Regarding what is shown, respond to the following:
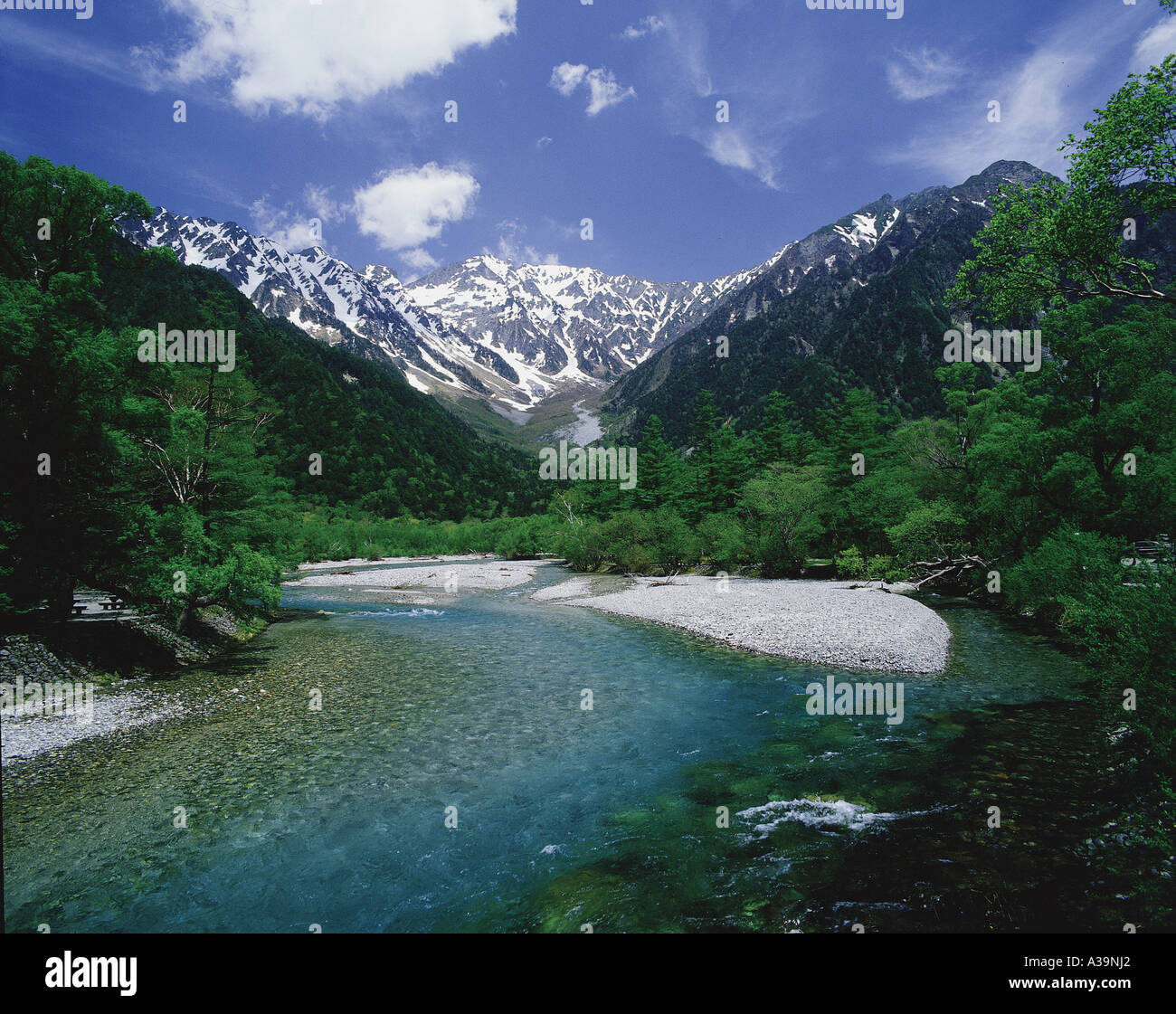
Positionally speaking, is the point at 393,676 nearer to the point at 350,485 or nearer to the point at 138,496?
the point at 138,496

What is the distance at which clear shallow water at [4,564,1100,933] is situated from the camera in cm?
692

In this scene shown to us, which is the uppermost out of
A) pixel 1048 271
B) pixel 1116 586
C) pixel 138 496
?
pixel 1048 271

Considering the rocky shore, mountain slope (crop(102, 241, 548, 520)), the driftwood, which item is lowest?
the rocky shore

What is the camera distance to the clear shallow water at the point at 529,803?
6.92 metres

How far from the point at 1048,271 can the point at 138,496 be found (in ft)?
92.7

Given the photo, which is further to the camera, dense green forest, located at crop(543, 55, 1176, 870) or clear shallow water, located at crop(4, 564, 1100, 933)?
dense green forest, located at crop(543, 55, 1176, 870)

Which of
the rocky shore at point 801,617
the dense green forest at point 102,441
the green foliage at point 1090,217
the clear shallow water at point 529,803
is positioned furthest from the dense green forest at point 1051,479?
the dense green forest at point 102,441

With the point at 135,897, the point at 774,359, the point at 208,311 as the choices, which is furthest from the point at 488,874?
the point at 774,359

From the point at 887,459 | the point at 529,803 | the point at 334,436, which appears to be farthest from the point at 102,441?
the point at 334,436

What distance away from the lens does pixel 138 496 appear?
18469 mm

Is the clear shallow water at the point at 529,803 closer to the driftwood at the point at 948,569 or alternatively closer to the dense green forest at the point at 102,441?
the dense green forest at the point at 102,441

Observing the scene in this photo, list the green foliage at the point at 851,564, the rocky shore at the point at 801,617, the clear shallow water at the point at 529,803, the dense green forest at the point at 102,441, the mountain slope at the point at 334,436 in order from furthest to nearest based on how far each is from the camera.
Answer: the mountain slope at the point at 334,436 → the green foliage at the point at 851,564 → the rocky shore at the point at 801,617 → the dense green forest at the point at 102,441 → the clear shallow water at the point at 529,803

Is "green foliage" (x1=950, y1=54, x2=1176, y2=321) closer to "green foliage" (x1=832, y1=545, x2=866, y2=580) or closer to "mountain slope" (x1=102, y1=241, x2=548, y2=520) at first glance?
"green foliage" (x1=832, y1=545, x2=866, y2=580)

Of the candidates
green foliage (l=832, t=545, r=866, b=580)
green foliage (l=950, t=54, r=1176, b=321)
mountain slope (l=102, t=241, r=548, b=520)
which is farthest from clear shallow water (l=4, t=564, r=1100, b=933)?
mountain slope (l=102, t=241, r=548, b=520)
